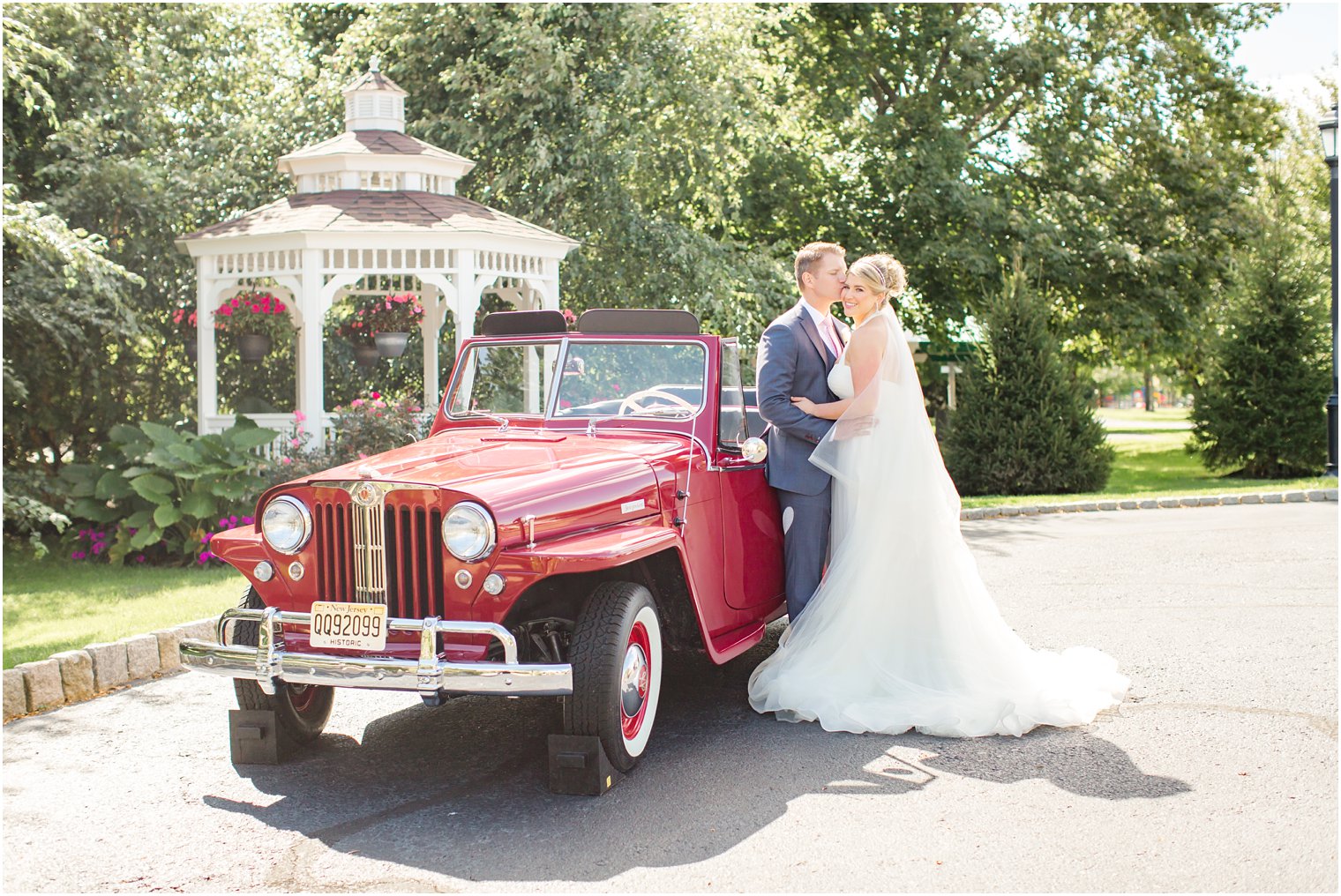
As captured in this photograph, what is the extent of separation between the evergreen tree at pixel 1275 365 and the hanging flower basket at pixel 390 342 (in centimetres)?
1343

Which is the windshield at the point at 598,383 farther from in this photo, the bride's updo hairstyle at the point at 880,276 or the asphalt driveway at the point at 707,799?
the asphalt driveway at the point at 707,799

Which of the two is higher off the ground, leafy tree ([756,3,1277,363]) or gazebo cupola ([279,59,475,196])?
leafy tree ([756,3,1277,363])

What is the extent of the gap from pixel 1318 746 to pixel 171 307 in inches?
515

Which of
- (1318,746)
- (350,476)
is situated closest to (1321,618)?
(1318,746)

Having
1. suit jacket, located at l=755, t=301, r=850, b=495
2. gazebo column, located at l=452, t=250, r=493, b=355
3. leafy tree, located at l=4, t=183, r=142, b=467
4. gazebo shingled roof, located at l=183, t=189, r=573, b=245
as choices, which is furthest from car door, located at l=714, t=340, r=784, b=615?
gazebo shingled roof, located at l=183, t=189, r=573, b=245

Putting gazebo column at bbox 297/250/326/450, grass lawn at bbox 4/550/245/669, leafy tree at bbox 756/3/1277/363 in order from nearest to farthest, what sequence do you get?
grass lawn at bbox 4/550/245/669, gazebo column at bbox 297/250/326/450, leafy tree at bbox 756/3/1277/363

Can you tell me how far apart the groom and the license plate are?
241 centimetres

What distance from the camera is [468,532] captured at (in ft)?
14.9

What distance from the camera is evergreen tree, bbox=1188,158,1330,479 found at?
18.9m

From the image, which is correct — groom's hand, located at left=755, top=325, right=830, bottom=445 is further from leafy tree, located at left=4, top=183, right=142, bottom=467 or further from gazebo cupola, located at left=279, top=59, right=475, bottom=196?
gazebo cupola, located at left=279, top=59, right=475, bottom=196

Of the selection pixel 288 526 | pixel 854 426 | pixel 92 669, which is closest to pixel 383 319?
pixel 92 669

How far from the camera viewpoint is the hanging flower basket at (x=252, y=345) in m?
13.3

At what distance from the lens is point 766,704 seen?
5.75 metres

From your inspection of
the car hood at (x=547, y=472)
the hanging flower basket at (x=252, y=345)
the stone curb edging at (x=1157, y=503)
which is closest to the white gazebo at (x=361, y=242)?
the hanging flower basket at (x=252, y=345)
